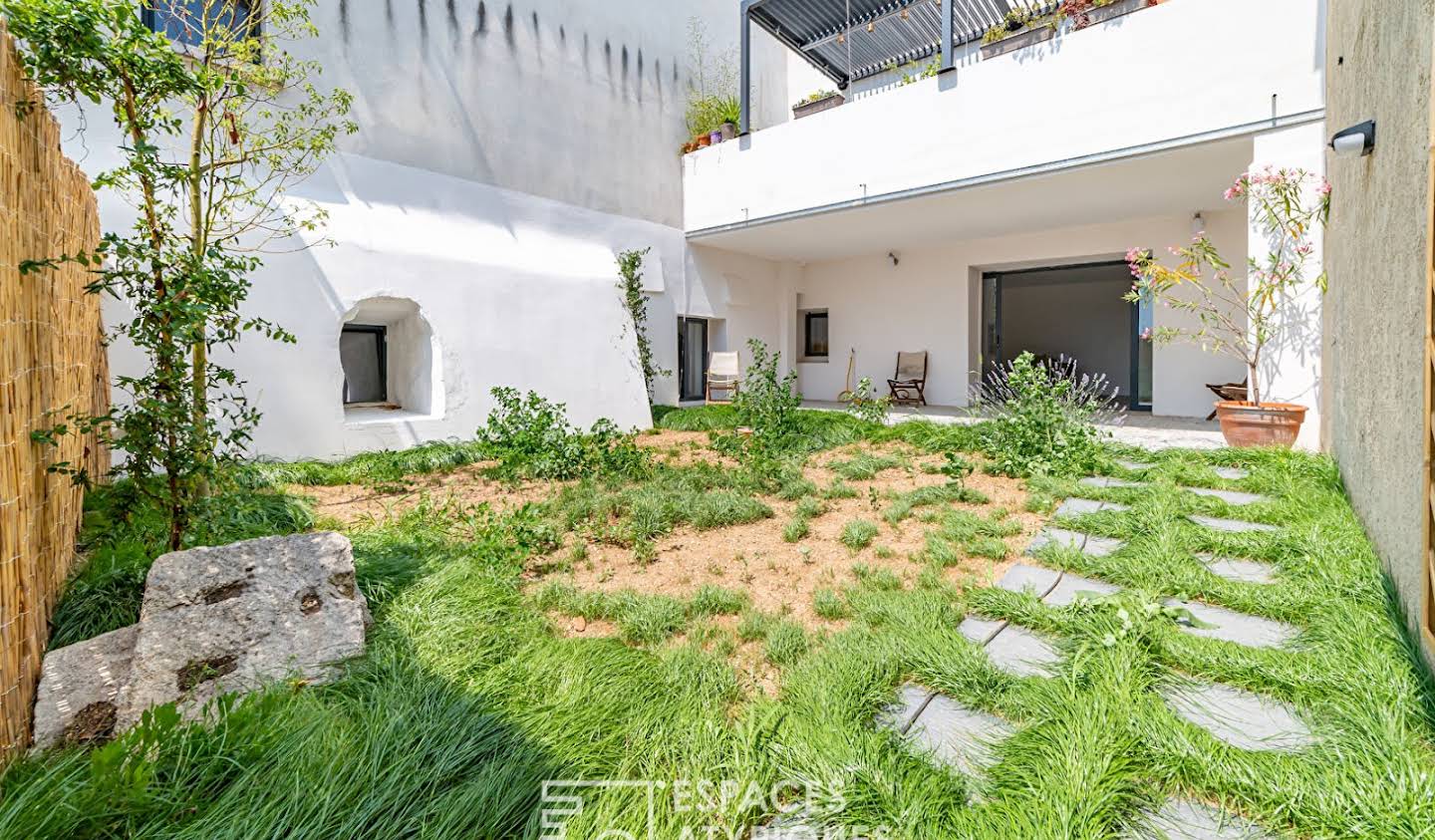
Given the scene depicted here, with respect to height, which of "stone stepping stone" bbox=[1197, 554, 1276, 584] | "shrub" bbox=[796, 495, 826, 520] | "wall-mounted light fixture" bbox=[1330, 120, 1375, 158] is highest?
"wall-mounted light fixture" bbox=[1330, 120, 1375, 158]

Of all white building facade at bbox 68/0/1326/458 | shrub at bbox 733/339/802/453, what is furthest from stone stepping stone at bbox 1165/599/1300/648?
white building facade at bbox 68/0/1326/458

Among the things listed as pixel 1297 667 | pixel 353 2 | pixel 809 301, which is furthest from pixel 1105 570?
pixel 809 301

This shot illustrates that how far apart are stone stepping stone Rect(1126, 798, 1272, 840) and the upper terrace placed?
20.2 feet

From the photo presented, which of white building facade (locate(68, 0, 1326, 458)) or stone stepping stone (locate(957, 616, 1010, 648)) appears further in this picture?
white building facade (locate(68, 0, 1326, 458))

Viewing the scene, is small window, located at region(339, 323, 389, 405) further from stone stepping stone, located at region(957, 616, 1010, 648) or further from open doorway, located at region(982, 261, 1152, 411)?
open doorway, located at region(982, 261, 1152, 411)

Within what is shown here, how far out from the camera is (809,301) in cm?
1184

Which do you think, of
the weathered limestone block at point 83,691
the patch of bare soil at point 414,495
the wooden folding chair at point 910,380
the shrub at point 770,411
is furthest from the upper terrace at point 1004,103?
the weathered limestone block at point 83,691

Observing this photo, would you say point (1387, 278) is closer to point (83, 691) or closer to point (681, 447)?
point (83, 691)

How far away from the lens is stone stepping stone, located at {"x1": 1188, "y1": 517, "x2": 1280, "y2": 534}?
3043 millimetres

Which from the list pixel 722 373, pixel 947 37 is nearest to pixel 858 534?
pixel 947 37

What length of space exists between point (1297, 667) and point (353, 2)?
8.76m

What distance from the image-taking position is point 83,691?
1.66 metres

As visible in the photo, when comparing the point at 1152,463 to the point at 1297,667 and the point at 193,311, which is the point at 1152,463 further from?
the point at 193,311

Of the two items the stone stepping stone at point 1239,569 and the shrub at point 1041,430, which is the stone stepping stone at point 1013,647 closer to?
the stone stepping stone at point 1239,569
